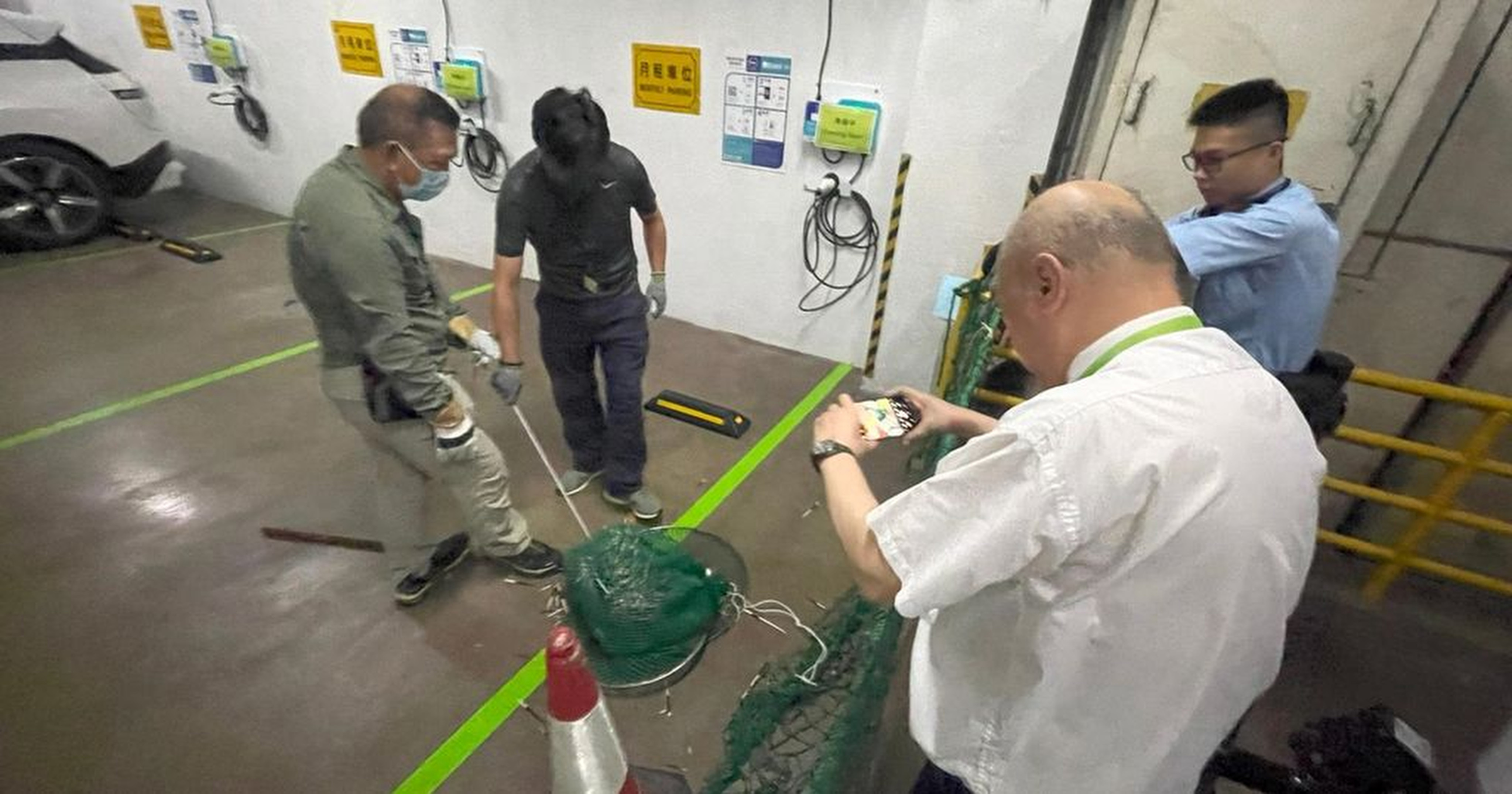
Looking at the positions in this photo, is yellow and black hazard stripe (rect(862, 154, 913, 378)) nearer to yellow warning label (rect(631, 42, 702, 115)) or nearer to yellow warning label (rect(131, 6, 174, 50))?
yellow warning label (rect(631, 42, 702, 115))

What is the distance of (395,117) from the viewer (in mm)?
2139

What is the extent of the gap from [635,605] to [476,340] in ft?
4.21

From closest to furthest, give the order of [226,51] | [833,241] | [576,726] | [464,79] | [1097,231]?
[1097,231] < [576,726] < [833,241] < [464,79] < [226,51]

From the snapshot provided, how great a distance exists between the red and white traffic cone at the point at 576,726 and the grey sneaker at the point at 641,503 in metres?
1.67

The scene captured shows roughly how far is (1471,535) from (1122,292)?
367cm

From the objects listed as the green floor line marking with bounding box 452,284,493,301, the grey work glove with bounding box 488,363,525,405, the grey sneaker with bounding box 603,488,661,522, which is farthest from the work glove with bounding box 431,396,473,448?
the green floor line marking with bounding box 452,284,493,301

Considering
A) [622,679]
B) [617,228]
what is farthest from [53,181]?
[622,679]

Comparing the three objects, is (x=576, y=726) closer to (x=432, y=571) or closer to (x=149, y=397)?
(x=432, y=571)

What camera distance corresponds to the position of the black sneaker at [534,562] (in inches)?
113

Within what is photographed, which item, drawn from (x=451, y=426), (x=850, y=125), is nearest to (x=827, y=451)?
(x=451, y=426)

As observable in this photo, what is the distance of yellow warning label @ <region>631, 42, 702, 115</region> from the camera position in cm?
451

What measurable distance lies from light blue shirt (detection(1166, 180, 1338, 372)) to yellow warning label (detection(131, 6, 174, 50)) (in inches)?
372

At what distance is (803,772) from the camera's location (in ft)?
4.71

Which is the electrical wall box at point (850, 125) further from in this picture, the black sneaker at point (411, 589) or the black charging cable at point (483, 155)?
the black sneaker at point (411, 589)
